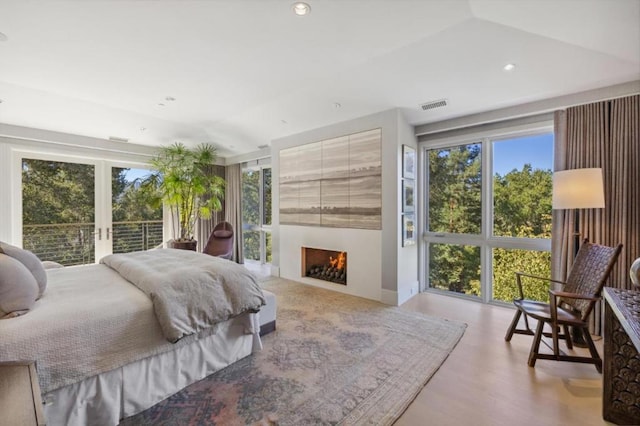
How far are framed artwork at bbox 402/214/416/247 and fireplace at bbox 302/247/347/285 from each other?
3.19 ft

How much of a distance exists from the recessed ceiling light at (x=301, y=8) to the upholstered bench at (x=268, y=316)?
245 centimetres

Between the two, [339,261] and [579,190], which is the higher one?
[579,190]

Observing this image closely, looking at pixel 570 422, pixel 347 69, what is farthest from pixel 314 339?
pixel 347 69

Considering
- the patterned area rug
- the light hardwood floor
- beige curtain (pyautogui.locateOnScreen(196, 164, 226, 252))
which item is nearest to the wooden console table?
the light hardwood floor

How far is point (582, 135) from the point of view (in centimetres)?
295

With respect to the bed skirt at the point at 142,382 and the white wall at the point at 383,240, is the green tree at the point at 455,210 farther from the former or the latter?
the bed skirt at the point at 142,382

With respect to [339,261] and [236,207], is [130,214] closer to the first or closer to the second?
[236,207]

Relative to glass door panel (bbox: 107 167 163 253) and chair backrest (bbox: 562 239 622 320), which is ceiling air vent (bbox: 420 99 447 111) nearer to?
chair backrest (bbox: 562 239 622 320)

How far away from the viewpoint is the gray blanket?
187 centimetres

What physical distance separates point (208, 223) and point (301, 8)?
5215 mm

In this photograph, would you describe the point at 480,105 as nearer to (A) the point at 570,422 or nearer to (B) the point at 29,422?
(A) the point at 570,422

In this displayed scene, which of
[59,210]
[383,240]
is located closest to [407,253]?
[383,240]

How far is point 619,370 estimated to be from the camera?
1.73 metres

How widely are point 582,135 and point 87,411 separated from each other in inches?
186
